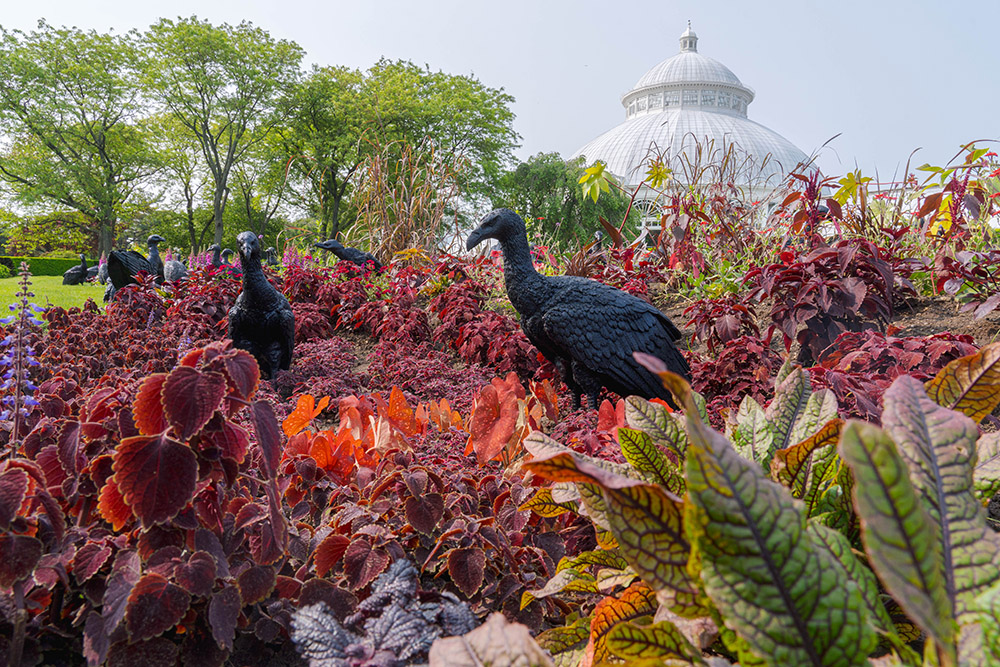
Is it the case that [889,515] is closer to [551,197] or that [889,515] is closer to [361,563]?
[361,563]

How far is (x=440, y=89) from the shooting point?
26.7 metres

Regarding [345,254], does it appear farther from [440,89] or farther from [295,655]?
[440,89]

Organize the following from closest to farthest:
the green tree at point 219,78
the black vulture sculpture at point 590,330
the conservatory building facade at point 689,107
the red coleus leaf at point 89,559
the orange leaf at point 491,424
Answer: the red coleus leaf at point 89,559, the orange leaf at point 491,424, the black vulture sculpture at point 590,330, the green tree at point 219,78, the conservatory building facade at point 689,107

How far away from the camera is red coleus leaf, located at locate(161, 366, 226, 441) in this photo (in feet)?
2.55

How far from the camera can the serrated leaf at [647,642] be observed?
0.64m

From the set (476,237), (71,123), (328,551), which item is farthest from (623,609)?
(71,123)

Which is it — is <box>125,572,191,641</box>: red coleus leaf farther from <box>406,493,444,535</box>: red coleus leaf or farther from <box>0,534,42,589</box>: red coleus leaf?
<box>406,493,444,535</box>: red coleus leaf

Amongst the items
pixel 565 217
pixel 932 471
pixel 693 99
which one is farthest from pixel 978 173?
pixel 693 99

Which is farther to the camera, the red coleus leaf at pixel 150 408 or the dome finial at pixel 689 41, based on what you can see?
the dome finial at pixel 689 41

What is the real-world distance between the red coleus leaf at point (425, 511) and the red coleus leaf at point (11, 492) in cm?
62

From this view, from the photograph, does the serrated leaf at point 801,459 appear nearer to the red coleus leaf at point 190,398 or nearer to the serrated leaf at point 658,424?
the serrated leaf at point 658,424

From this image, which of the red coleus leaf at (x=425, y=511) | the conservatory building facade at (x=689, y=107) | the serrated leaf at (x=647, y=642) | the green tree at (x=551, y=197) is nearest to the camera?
the serrated leaf at (x=647, y=642)

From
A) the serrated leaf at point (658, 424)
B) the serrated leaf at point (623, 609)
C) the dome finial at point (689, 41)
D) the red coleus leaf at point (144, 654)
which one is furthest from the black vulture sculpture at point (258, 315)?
the dome finial at point (689, 41)

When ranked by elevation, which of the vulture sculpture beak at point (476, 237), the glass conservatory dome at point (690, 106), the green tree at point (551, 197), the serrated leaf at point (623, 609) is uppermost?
the glass conservatory dome at point (690, 106)
